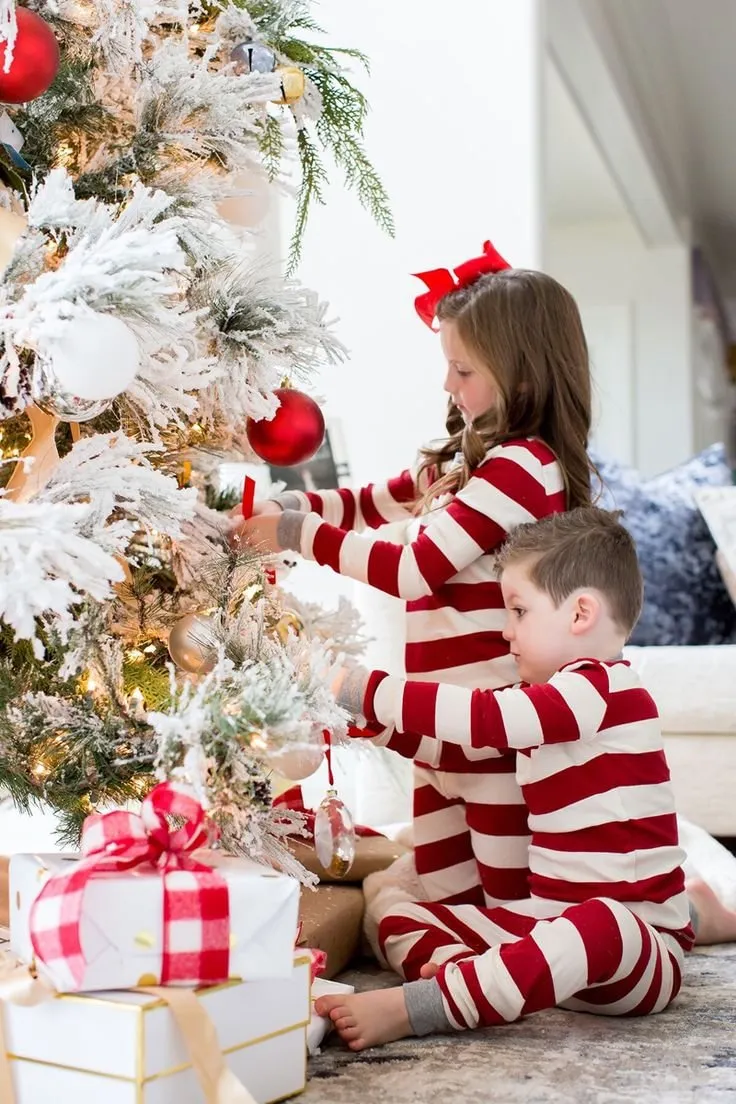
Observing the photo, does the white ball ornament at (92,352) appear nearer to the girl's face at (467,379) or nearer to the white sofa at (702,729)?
the girl's face at (467,379)

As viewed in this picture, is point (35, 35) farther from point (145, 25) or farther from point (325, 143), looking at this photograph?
point (325, 143)

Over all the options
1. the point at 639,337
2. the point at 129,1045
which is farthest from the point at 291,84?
the point at 639,337

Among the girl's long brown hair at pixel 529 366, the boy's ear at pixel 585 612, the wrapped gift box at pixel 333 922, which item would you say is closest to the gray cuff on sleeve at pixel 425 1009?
the wrapped gift box at pixel 333 922

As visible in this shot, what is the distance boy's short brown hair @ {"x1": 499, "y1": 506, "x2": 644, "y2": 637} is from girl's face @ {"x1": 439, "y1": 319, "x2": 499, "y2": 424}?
21 cm

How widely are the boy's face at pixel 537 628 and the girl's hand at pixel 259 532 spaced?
261mm

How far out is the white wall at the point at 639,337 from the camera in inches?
206

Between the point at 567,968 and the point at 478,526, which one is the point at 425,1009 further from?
the point at 478,526

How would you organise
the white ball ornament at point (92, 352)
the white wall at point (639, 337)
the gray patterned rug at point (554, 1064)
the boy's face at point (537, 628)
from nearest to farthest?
the white ball ornament at point (92, 352) → the gray patterned rug at point (554, 1064) → the boy's face at point (537, 628) → the white wall at point (639, 337)

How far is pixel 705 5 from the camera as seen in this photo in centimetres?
379

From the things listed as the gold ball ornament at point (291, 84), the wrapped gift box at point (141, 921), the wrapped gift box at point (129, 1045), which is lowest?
the wrapped gift box at point (129, 1045)

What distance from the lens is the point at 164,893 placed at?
859 millimetres

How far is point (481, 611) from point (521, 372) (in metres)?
0.30

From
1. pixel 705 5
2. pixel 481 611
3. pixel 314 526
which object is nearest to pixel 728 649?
pixel 481 611

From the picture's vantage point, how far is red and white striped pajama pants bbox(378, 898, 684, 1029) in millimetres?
1101
